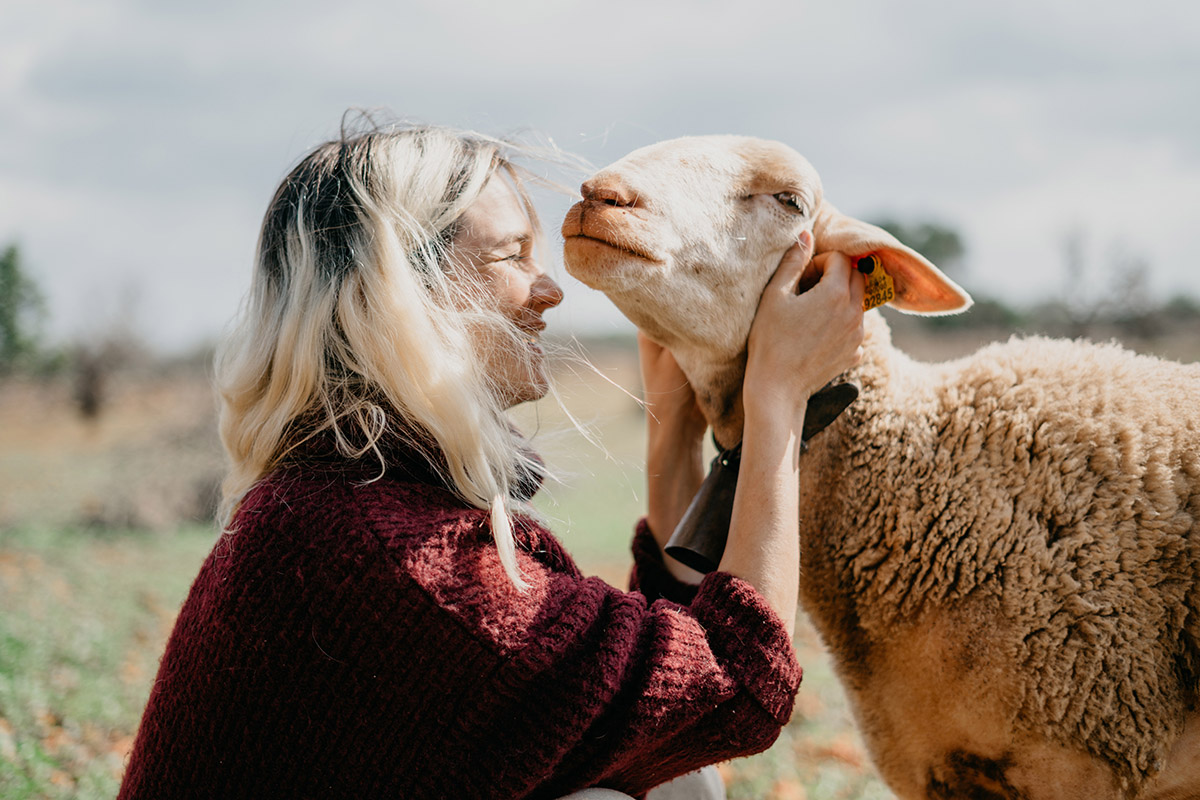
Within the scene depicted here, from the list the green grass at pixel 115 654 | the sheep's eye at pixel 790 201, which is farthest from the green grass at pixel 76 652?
the sheep's eye at pixel 790 201

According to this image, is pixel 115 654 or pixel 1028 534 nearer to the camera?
pixel 1028 534

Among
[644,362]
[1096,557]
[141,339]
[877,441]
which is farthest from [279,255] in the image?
[141,339]

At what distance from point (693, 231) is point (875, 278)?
537 millimetres

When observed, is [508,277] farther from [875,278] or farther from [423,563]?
[875,278]

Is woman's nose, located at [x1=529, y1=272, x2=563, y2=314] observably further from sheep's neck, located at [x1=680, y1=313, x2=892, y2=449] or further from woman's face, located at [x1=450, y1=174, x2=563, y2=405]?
sheep's neck, located at [x1=680, y1=313, x2=892, y2=449]

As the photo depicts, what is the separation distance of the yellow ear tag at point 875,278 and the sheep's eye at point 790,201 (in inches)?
8.9

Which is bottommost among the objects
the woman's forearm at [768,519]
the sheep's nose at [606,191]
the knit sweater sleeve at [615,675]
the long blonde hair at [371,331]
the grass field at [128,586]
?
the grass field at [128,586]

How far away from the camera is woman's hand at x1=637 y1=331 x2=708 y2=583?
277cm

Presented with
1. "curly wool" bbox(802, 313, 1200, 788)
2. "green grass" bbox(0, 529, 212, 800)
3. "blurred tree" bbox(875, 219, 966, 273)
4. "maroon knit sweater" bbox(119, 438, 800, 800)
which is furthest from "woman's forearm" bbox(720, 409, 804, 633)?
"blurred tree" bbox(875, 219, 966, 273)

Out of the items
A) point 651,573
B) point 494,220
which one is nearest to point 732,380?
point 651,573

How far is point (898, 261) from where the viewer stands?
2434 mm

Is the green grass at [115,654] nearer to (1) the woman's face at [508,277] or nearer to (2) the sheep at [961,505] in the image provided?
(1) the woman's face at [508,277]

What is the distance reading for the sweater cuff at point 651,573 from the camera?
2.71 m

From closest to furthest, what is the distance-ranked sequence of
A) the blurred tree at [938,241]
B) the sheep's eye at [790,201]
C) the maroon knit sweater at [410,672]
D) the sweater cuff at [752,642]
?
1. the maroon knit sweater at [410,672]
2. the sweater cuff at [752,642]
3. the sheep's eye at [790,201]
4. the blurred tree at [938,241]
